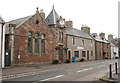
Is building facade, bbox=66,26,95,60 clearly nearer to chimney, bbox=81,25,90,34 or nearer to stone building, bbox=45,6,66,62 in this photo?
chimney, bbox=81,25,90,34

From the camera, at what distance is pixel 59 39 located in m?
40.0

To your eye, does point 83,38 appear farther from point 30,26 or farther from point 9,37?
point 9,37

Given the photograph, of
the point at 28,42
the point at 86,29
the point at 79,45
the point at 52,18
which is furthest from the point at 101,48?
the point at 28,42

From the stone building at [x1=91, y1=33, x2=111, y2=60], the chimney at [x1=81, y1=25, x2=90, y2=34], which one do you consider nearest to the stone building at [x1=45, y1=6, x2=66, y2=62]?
the chimney at [x1=81, y1=25, x2=90, y2=34]

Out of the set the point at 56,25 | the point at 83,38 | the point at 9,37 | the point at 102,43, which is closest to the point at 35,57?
the point at 9,37

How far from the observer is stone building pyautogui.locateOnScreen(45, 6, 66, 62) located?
1529 inches

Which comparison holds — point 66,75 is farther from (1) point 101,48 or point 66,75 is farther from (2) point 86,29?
(1) point 101,48

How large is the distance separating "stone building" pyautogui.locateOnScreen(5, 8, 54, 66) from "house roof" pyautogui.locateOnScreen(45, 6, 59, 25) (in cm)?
307

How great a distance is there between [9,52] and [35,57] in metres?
5.26

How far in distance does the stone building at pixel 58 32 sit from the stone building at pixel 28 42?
142 centimetres

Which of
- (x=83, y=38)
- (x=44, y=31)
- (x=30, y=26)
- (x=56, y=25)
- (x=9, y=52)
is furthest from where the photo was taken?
(x=83, y=38)

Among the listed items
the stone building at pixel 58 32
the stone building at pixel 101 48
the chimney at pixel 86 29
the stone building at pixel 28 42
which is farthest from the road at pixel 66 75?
the stone building at pixel 101 48

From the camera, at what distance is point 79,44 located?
47656 millimetres

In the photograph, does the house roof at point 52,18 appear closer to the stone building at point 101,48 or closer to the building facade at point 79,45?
the building facade at point 79,45
